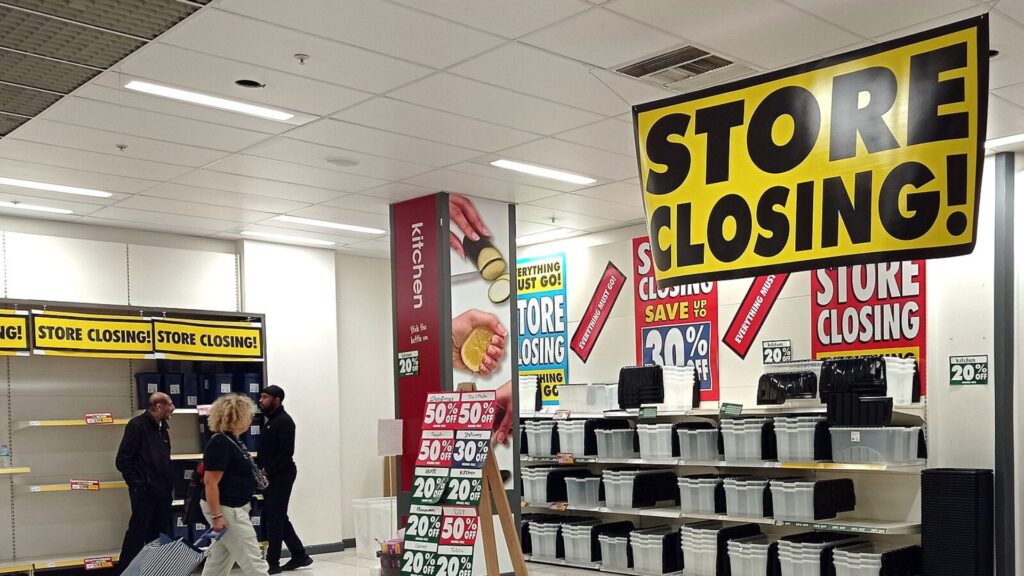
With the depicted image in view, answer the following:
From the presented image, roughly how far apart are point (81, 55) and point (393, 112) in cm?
182

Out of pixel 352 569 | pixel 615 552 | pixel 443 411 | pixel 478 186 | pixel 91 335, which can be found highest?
pixel 478 186

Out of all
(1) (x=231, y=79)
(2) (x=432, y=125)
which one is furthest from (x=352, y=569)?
(1) (x=231, y=79)

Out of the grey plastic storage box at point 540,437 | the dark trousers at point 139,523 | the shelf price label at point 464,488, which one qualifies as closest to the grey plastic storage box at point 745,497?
the grey plastic storage box at point 540,437

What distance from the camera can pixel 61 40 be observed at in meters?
4.66

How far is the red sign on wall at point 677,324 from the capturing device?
362 inches

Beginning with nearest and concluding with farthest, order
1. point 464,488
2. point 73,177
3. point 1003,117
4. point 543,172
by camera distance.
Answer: point 1003,117
point 464,488
point 73,177
point 543,172

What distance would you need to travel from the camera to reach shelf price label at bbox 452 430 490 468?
6469 mm

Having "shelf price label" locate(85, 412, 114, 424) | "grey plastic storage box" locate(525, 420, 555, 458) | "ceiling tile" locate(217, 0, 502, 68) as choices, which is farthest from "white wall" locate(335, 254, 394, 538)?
"ceiling tile" locate(217, 0, 502, 68)

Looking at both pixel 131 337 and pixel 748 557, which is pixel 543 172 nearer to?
pixel 748 557

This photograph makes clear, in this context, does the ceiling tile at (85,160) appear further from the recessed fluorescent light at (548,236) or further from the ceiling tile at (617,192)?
the recessed fluorescent light at (548,236)

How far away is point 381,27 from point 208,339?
568 centimetres

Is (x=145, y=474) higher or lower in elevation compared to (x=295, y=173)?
lower

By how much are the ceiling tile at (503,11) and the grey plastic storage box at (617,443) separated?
17.2ft

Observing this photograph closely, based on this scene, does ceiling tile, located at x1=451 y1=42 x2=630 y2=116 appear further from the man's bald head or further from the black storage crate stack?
the man's bald head
